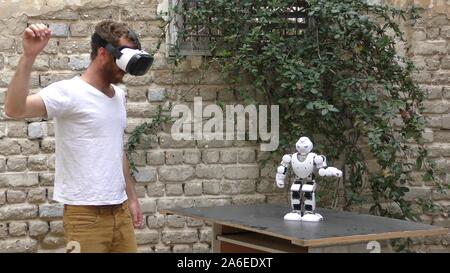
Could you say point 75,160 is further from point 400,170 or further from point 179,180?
point 400,170

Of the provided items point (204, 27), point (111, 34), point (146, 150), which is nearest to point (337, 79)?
point (204, 27)

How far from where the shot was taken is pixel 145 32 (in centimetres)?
587

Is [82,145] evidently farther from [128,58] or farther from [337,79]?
[337,79]

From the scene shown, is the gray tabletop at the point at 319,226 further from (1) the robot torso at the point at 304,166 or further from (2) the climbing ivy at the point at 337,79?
(2) the climbing ivy at the point at 337,79

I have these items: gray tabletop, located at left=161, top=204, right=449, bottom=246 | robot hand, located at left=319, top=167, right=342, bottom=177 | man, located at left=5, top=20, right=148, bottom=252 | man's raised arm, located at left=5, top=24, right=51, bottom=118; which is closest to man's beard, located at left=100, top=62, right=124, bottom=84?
man, located at left=5, top=20, right=148, bottom=252

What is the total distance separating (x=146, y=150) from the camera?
591 cm

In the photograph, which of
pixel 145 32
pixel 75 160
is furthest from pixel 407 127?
pixel 75 160

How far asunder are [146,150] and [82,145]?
233cm

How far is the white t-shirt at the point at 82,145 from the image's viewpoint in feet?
11.7

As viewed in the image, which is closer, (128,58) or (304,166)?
(128,58)

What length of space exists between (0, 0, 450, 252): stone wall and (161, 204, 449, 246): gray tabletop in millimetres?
1403

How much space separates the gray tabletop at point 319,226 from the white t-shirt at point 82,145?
2.41 ft

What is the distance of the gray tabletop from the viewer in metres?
3.46

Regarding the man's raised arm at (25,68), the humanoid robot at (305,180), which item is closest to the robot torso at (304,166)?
the humanoid robot at (305,180)
